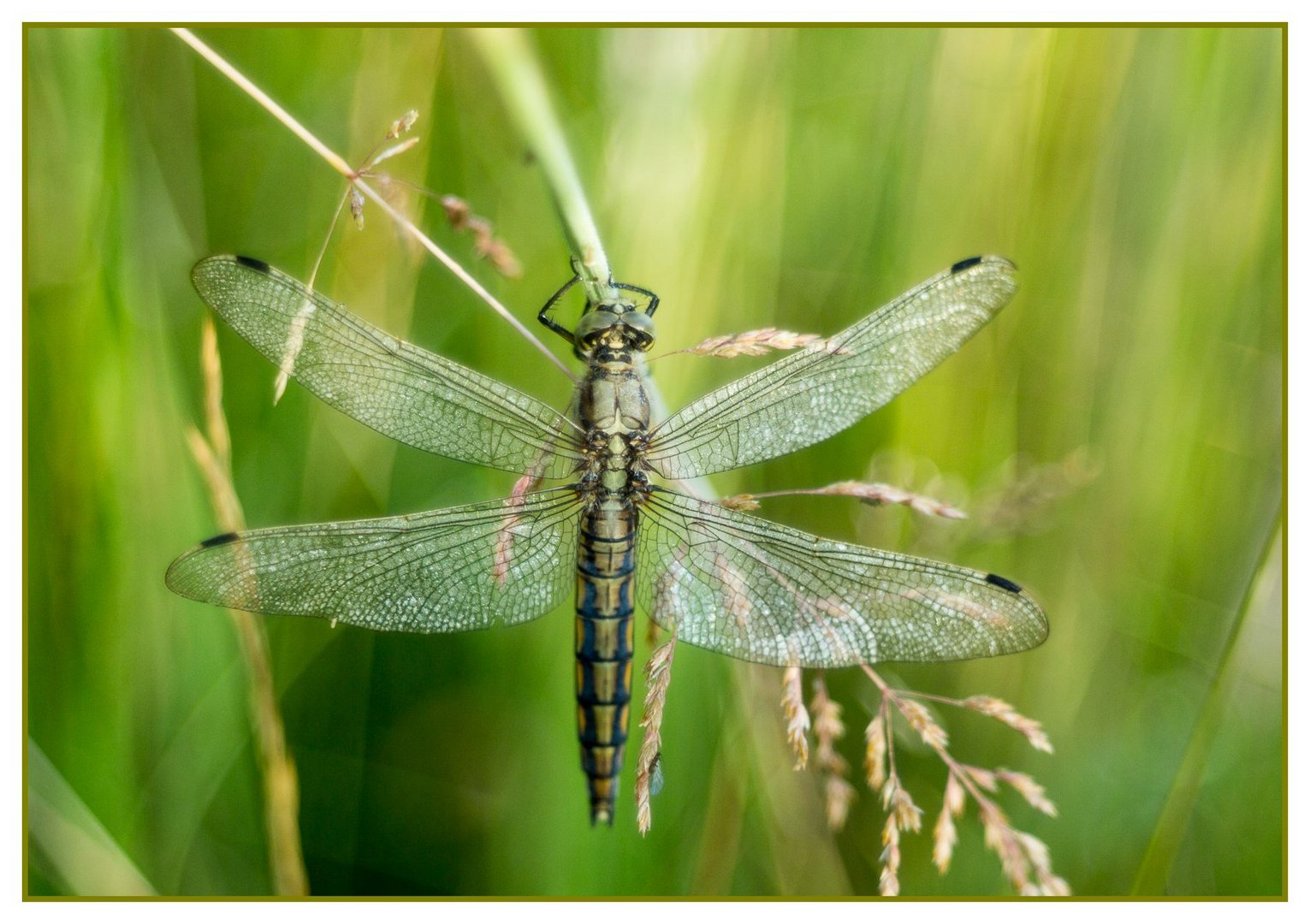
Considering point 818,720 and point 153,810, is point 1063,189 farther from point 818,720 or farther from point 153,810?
point 153,810

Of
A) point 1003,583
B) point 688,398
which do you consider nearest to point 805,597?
point 1003,583

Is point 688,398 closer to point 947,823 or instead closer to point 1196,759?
point 947,823

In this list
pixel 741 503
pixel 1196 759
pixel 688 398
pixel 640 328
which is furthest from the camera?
pixel 688 398

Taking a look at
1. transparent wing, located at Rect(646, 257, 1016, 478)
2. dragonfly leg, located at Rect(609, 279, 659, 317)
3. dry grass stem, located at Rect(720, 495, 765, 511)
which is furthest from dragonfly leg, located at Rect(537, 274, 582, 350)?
dry grass stem, located at Rect(720, 495, 765, 511)

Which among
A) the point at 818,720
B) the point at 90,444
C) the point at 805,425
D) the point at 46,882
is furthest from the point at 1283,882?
the point at 90,444

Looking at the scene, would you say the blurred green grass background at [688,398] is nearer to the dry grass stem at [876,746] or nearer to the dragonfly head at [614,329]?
the dragonfly head at [614,329]

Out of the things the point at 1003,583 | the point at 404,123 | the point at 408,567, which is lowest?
the point at 408,567

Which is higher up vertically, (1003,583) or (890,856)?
(1003,583)

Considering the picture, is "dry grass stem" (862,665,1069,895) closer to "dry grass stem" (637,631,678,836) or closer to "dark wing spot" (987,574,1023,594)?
"dark wing spot" (987,574,1023,594)
